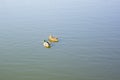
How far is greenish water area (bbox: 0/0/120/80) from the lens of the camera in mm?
15055

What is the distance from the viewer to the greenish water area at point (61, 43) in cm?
1505

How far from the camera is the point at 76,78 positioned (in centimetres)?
1442

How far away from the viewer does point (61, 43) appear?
1911cm

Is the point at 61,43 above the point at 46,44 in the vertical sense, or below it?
above

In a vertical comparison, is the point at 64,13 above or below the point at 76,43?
above

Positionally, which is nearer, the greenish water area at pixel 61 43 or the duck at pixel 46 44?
the greenish water area at pixel 61 43

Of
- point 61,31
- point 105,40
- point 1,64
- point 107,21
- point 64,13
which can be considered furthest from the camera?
point 64,13

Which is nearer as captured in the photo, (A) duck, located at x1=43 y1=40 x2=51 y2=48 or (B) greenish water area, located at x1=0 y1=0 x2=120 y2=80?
(B) greenish water area, located at x1=0 y1=0 x2=120 y2=80

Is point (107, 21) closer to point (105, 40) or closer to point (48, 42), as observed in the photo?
point (105, 40)

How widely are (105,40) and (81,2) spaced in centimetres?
1598

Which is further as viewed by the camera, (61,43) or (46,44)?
(61,43)

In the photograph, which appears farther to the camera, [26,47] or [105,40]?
[105,40]

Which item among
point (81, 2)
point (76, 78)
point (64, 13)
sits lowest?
point (76, 78)

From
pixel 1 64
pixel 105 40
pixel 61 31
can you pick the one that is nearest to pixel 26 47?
pixel 1 64
